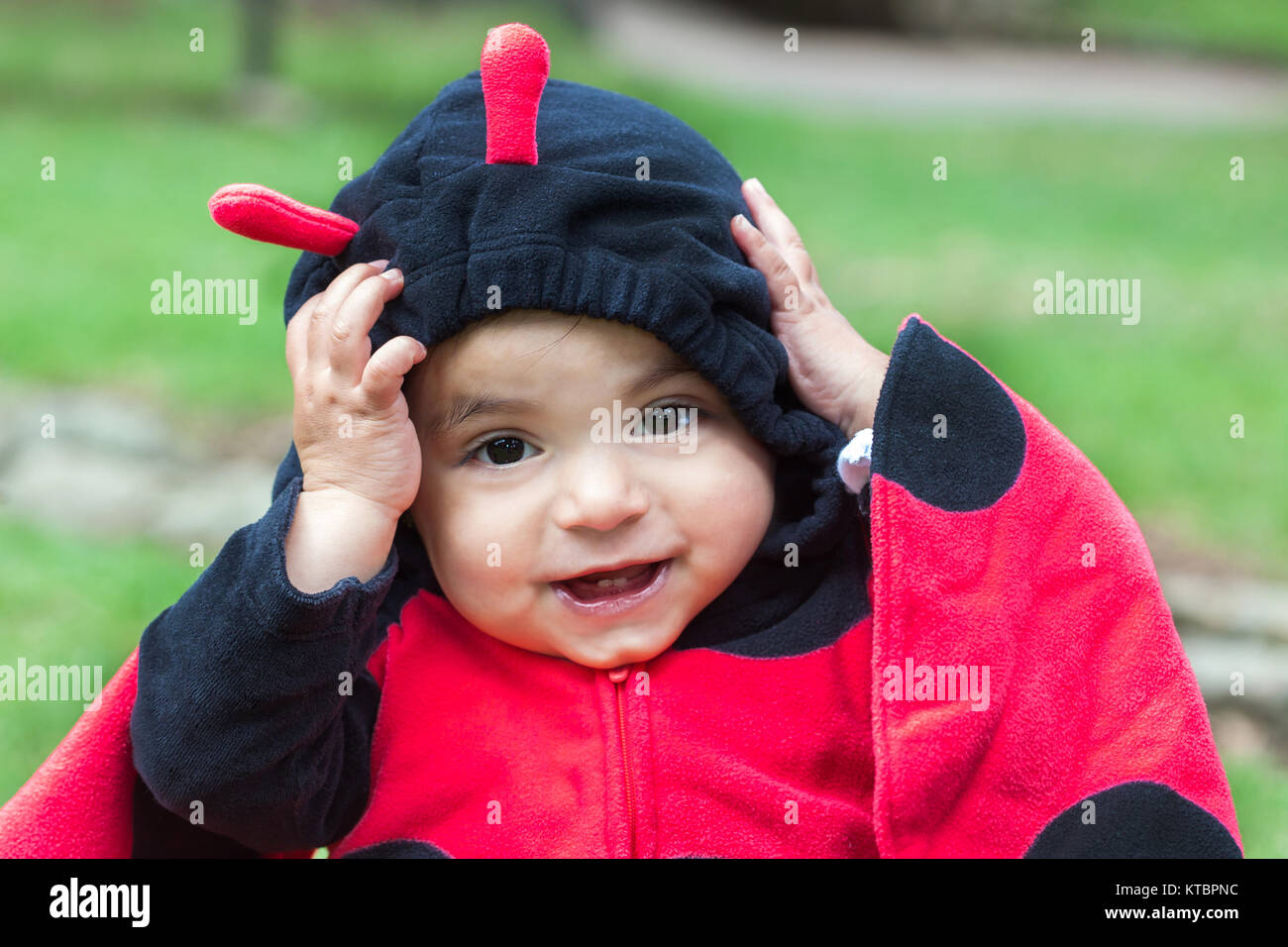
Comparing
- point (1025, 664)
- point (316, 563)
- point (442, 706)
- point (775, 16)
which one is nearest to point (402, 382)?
point (316, 563)

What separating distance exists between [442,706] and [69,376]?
3.22 meters

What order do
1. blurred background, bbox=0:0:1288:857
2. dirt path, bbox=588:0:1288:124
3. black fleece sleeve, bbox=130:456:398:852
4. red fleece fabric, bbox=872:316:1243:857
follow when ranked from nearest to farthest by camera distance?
black fleece sleeve, bbox=130:456:398:852, red fleece fabric, bbox=872:316:1243:857, blurred background, bbox=0:0:1288:857, dirt path, bbox=588:0:1288:124

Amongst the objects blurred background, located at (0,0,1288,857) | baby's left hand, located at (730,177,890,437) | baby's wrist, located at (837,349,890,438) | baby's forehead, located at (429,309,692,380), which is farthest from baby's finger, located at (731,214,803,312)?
blurred background, located at (0,0,1288,857)

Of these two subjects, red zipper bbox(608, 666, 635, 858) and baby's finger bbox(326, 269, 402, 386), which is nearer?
baby's finger bbox(326, 269, 402, 386)

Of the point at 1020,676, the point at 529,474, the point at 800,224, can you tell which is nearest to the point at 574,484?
the point at 529,474

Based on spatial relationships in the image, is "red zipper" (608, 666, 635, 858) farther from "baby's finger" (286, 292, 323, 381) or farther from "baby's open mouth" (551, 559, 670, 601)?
"baby's finger" (286, 292, 323, 381)

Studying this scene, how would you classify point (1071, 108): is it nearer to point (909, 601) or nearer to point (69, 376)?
point (69, 376)

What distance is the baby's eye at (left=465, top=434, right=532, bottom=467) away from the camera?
167 centimetres

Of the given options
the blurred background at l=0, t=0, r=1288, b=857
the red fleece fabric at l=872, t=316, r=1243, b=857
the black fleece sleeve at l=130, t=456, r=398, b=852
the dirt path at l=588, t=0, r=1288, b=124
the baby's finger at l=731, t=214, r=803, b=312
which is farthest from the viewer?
the dirt path at l=588, t=0, r=1288, b=124

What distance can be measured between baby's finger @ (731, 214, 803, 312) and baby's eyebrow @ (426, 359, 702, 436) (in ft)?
0.66

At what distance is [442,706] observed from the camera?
5.95 feet

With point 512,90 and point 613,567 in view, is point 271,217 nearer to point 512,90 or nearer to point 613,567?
point 512,90

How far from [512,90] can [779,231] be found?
1.38ft

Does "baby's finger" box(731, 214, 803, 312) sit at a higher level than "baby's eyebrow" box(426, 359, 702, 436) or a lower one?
higher
